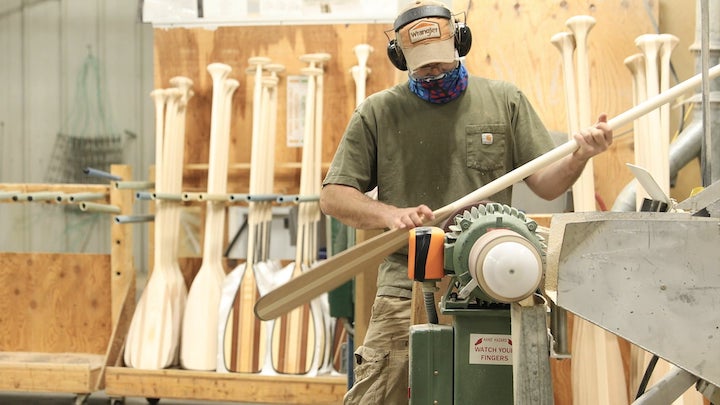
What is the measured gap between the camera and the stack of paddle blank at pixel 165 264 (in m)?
4.28

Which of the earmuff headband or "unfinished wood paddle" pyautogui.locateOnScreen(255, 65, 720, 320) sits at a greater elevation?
the earmuff headband

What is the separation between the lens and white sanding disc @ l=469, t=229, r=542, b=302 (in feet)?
4.92

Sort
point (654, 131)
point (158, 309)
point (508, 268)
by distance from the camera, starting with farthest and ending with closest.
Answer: point (158, 309)
point (654, 131)
point (508, 268)

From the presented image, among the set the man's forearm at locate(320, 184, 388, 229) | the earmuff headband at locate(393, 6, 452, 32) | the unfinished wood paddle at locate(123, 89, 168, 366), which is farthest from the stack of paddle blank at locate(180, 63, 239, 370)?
the earmuff headband at locate(393, 6, 452, 32)

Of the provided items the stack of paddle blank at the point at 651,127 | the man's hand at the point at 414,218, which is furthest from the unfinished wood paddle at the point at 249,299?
the man's hand at the point at 414,218

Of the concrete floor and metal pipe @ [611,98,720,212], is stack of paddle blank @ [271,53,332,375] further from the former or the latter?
metal pipe @ [611,98,720,212]

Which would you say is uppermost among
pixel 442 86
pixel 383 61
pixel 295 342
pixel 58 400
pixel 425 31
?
pixel 383 61

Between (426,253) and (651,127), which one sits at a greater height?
(651,127)

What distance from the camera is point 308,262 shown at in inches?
174

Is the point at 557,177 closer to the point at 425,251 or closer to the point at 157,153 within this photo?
the point at 425,251

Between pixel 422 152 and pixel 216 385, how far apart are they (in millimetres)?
1981

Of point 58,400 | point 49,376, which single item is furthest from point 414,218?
point 58,400

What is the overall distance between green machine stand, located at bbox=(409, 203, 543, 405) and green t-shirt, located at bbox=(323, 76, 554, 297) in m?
0.87

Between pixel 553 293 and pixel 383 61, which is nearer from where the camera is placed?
pixel 553 293
